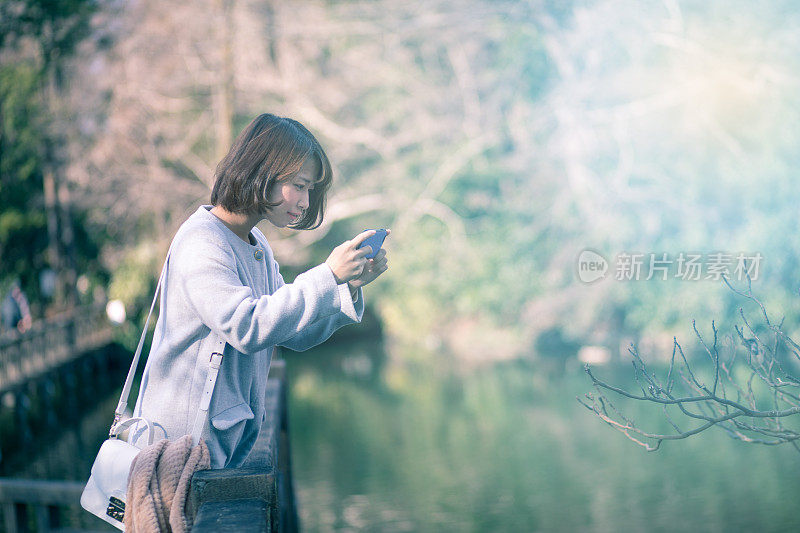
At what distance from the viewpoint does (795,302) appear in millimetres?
8578

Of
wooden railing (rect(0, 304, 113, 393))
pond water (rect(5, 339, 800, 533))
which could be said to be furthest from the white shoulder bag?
wooden railing (rect(0, 304, 113, 393))

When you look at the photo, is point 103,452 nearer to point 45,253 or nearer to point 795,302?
point 795,302

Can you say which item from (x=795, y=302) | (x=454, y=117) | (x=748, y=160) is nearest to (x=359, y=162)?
(x=454, y=117)

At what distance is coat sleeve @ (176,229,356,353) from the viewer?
1.39 m

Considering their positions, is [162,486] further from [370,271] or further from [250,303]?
[370,271]

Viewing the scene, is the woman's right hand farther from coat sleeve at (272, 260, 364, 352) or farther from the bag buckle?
the bag buckle

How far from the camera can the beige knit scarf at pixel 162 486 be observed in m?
1.47

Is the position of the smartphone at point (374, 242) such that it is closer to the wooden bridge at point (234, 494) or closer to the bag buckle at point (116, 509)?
the wooden bridge at point (234, 494)

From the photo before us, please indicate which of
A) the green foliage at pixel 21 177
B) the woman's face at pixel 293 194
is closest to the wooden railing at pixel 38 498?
the woman's face at pixel 293 194

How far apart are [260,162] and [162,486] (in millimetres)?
562

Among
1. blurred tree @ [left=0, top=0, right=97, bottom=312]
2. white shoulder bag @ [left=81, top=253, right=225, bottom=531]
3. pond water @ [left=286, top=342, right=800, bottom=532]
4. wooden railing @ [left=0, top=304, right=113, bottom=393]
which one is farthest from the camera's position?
wooden railing @ [left=0, top=304, right=113, bottom=393]

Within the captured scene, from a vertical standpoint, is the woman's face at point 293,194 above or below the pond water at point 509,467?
above

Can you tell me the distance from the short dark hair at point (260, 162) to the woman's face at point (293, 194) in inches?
0.4

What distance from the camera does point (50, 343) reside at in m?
11.0
